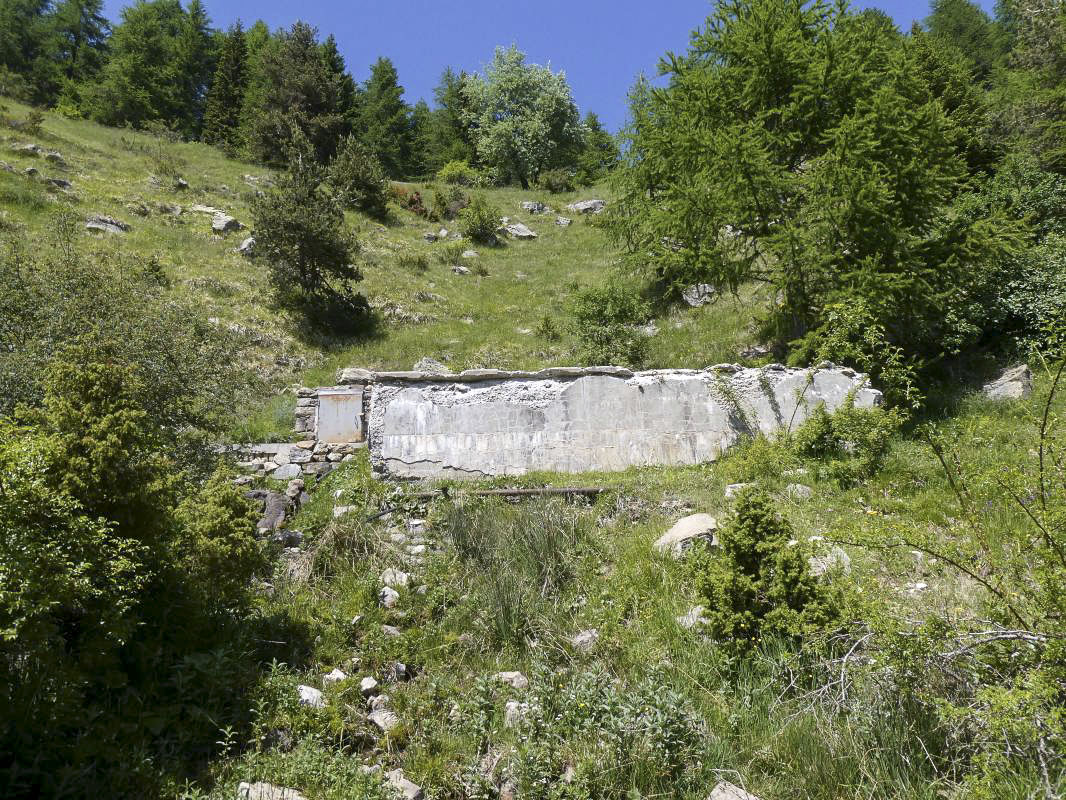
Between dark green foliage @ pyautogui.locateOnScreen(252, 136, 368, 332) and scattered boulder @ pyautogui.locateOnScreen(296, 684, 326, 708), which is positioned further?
dark green foliage @ pyautogui.locateOnScreen(252, 136, 368, 332)

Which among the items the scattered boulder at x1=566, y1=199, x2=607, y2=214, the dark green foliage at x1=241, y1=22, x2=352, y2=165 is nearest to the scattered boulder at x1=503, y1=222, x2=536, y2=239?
the scattered boulder at x1=566, y1=199, x2=607, y2=214

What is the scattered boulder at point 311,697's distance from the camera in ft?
14.6

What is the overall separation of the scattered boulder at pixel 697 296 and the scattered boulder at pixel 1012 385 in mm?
7890

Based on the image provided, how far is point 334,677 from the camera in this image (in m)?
4.87

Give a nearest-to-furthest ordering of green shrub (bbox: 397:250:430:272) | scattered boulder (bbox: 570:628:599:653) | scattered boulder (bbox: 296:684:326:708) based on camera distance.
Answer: scattered boulder (bbox: 296:684:326:708) < scattered boulder (bbox: 570:628:599:653) < green shrub (bbox: 397:250:430:272)

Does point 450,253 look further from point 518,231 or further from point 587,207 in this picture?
point 587,207

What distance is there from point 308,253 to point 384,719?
1596 centimetres

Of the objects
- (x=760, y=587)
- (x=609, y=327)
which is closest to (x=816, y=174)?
(x=609, y=327)

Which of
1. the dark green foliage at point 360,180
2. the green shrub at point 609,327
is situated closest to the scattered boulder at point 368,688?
the green shrub at point 609,327

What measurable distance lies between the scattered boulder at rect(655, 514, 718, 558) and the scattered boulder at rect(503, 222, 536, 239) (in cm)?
2421

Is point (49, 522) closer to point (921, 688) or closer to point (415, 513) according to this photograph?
point (415, 513)

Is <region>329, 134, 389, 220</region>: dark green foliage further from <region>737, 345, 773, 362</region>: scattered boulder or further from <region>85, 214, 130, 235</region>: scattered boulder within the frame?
<region>737, 345, 773, 362</region>: scattered boulder

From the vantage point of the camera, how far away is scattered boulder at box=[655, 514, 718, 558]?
5.89 meters

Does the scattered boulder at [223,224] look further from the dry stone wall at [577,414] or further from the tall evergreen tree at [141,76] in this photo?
the tall evergreen tree at [141,76]
